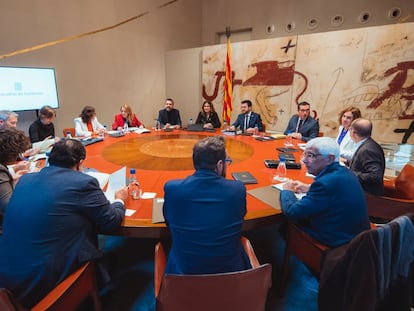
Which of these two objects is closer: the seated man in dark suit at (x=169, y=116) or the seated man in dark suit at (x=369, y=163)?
the seated man in dark suit at (x=369, y=163)

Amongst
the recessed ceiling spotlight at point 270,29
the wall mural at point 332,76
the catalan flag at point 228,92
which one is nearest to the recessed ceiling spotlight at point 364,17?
the wall mural at point 332,76

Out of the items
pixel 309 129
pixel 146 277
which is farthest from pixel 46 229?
pixel 309 129

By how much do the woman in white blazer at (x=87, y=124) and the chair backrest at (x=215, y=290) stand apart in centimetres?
315

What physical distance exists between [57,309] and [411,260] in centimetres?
176

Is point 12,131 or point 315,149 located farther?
point 12,131

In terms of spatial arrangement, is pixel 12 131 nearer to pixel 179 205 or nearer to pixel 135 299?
pixel 179 205

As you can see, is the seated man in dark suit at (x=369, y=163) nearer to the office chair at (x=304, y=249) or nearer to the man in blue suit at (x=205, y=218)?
the office chair at (x=304, y=249)

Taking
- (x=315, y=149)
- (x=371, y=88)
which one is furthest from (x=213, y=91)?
(x=315, y=149)

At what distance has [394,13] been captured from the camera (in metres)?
4.86

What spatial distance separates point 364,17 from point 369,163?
4.45 meters

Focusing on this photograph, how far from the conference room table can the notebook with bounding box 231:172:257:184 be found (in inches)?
1.5

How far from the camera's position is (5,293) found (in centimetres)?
95

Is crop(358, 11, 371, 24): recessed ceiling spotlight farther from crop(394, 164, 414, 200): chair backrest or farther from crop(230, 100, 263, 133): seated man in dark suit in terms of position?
crop(394, 164, 414, 200): chair backrest

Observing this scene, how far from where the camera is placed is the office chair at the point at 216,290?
38.7 inches
